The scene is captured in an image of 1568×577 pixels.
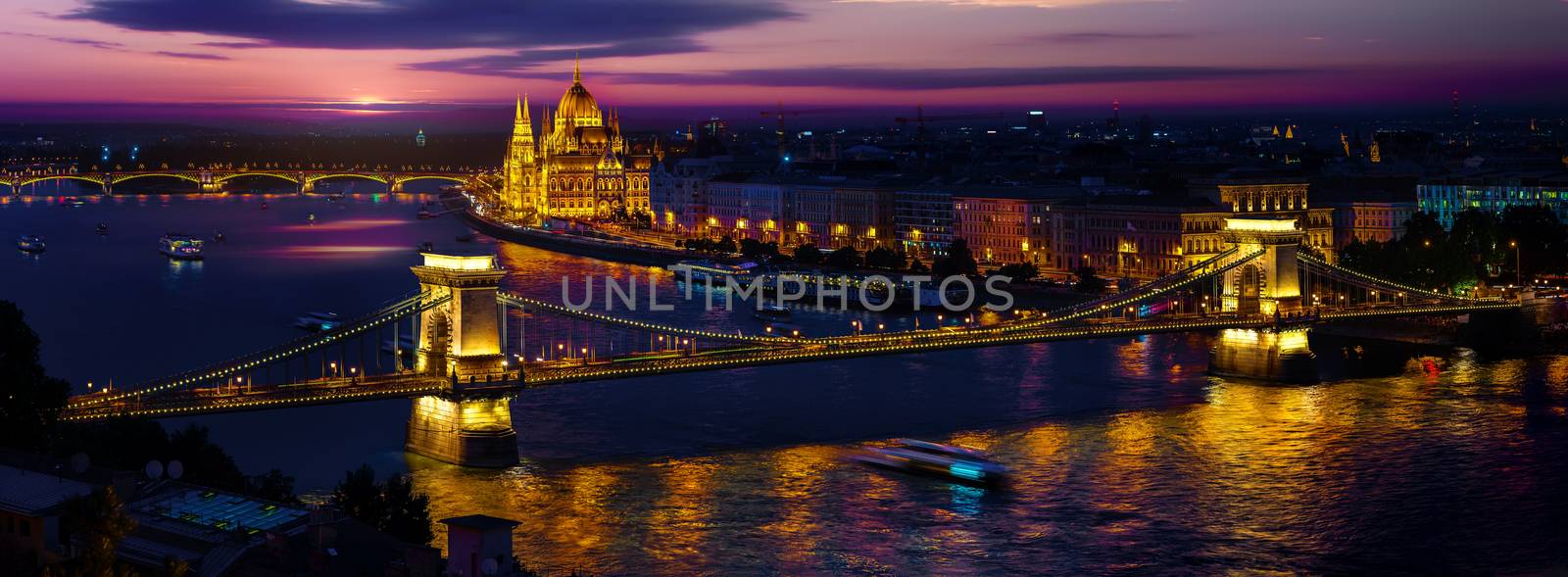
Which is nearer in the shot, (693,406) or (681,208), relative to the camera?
(693,406)

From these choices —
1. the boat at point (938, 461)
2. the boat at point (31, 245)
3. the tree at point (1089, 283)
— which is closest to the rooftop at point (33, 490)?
the boat at point (938, 461)

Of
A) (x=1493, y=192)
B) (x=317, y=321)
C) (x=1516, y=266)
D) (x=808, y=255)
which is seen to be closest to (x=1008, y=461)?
(x=317, y=321)

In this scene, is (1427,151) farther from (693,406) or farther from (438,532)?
(438,532)

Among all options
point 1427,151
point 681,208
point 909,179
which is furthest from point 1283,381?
point 1427,151

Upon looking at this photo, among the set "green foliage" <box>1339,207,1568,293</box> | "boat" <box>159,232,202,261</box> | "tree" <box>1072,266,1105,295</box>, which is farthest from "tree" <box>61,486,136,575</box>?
"boat" <box>159,232,202,261</box>

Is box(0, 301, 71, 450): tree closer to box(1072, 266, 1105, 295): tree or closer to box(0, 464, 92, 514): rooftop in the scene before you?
box(0, 464, 92, 514): rooftop

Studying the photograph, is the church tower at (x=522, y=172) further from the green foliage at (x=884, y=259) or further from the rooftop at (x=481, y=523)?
the rooftop at (x=481, y=523)
